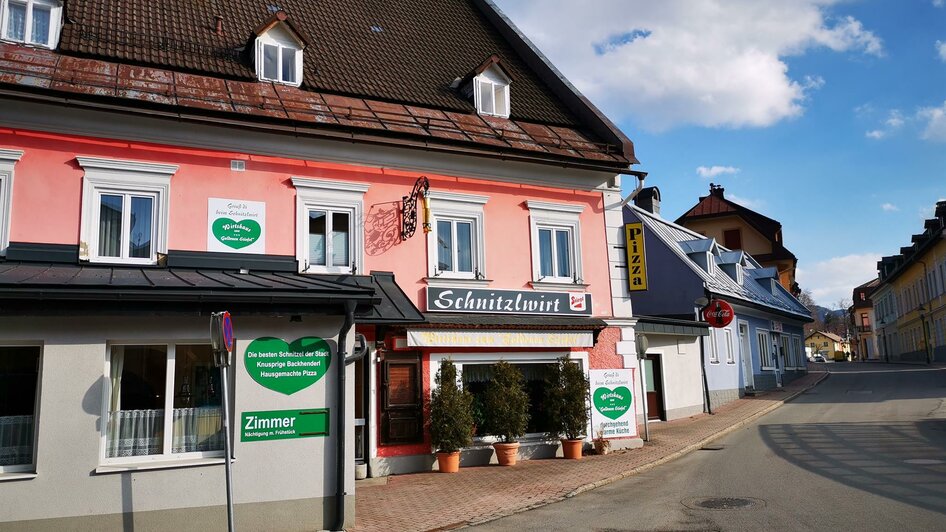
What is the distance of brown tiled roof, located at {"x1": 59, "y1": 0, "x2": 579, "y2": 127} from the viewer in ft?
46.6

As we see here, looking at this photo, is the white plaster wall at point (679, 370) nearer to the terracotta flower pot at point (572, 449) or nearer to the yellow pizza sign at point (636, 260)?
the yellow pizza sign at point (636, 260)

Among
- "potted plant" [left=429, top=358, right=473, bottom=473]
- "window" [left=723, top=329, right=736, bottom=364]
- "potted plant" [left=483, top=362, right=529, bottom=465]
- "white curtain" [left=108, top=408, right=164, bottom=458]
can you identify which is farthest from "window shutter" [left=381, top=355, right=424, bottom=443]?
"window" [left=723, top=329, right=736, bottom=364]

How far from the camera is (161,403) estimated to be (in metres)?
9.21

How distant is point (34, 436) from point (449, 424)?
698 cm

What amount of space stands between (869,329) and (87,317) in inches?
4052

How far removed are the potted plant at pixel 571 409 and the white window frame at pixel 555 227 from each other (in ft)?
6.31

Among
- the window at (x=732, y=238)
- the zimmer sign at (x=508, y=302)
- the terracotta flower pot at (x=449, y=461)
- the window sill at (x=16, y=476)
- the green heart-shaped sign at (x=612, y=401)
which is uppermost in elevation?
the window at (x=732, y=238)

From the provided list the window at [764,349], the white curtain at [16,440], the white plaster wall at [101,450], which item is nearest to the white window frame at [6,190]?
the white plaster wall at [101,450]

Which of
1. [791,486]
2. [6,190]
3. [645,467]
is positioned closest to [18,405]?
[6,190]

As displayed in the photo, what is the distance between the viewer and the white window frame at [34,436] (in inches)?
322

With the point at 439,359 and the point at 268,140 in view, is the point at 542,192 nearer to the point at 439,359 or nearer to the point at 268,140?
the point at 439,359

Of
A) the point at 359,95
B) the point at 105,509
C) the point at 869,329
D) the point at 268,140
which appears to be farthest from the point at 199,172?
the point at 869,329

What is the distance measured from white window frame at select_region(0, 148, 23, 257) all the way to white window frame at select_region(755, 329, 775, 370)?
26.7m

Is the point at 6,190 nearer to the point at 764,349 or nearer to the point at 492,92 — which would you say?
the point at 492,92
